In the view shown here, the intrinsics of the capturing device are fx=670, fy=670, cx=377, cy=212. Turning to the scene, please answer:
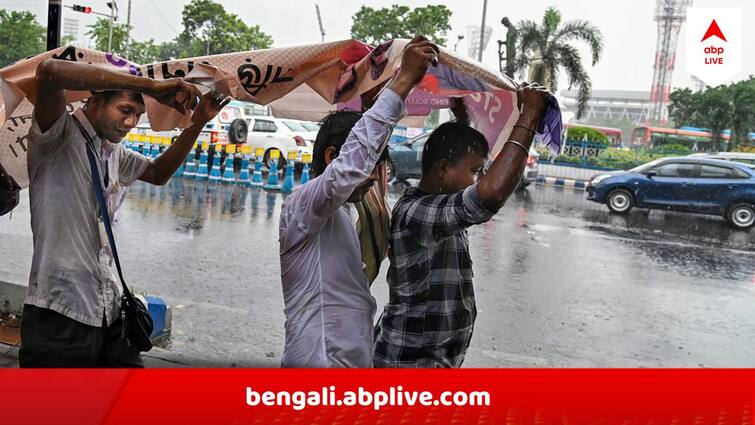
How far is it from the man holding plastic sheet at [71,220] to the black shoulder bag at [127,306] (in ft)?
0.04

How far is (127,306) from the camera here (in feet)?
7.63

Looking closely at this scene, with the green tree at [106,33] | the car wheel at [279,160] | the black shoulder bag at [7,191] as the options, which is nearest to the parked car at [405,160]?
the car wheel at [279,160]

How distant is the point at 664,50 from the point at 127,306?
306 feet

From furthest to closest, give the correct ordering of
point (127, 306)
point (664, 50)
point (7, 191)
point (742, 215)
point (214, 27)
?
1. point (664, 50)
2. point (214, 27)
3. point (742, 215)
4. point (7, 191)
5. point (127, 306)

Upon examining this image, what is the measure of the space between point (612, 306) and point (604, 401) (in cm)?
457

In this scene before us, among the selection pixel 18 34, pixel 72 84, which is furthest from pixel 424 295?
pixel 18 34


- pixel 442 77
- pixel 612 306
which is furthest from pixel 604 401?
pixel 612 306

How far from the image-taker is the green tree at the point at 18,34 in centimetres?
4209

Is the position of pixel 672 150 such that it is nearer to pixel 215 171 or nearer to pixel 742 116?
pixel 742 116

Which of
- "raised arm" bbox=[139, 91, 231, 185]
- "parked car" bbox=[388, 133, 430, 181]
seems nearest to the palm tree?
"parked car" bbox=[388, 133, 430, 181]

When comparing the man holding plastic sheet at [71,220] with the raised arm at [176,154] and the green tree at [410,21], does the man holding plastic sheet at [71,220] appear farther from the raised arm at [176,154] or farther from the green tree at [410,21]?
the green tree at [410,21]

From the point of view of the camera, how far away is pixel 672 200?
14.2m

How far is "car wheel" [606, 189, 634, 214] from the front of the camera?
14570 mm

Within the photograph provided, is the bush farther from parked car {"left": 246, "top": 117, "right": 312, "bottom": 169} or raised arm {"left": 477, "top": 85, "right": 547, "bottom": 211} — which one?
raised arm {"left": 477, "top": 85, "right": 547, "bottom": 211}
